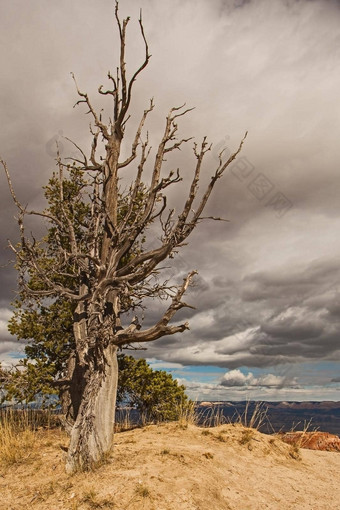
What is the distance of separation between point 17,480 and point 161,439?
11.0 feet

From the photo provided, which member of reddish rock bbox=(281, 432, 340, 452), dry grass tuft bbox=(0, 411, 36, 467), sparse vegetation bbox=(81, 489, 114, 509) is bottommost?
reddish rock bbox=(281, 432, 340, 452)

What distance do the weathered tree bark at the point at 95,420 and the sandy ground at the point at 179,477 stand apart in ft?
0.92

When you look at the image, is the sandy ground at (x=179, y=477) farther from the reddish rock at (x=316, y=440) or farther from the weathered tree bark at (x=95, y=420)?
the reddish rock at (x=316, y=440)

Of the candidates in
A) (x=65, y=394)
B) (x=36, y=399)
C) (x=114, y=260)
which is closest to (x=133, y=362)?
(x=65, y=394)

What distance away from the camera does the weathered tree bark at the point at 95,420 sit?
730cm

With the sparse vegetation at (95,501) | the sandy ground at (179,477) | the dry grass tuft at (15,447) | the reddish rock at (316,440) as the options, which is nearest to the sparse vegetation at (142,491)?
the sandy ground at (179,477)

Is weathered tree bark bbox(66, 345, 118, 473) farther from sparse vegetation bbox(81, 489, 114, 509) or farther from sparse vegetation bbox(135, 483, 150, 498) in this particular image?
sparse vegetation bbox(135, 483, 150, 498)

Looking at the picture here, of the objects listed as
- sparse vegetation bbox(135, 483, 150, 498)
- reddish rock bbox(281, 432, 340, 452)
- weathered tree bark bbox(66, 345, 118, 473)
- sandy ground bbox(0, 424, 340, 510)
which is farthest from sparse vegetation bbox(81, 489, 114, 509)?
reddish rock bbox(281, 432, 340, 452)

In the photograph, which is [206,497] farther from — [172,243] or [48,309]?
[48,309]

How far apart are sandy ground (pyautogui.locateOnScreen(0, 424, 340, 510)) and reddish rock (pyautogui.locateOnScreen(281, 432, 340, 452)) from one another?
2783mm

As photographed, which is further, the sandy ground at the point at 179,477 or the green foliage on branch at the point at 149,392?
the green foliage on branch at the point at 149,392

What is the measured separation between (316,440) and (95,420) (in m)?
8.88

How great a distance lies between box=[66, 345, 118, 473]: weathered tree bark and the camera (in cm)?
730

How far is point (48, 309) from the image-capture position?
12.2 m
